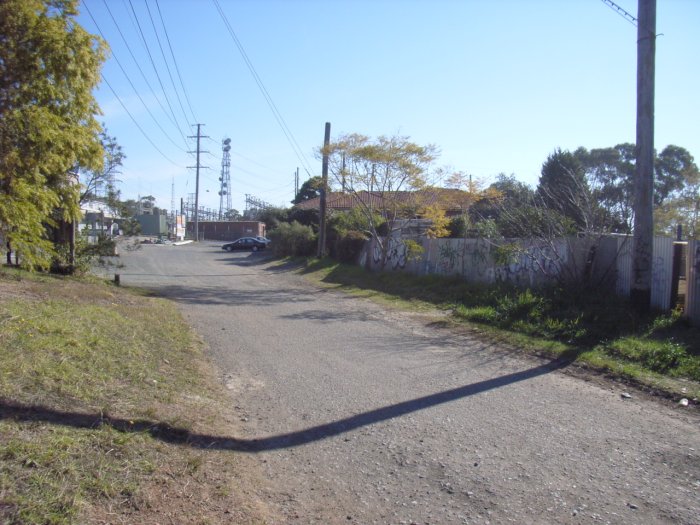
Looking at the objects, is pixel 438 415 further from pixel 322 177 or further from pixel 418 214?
pixel 322 177

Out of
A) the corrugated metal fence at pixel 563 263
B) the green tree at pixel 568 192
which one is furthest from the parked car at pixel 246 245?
the corrugated metal fence at pixel 563 263

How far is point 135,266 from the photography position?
29641mm

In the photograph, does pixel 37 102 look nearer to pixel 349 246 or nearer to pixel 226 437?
pixel 226 437

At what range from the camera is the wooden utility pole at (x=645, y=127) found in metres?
10.3

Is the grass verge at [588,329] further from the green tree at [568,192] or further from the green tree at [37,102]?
the green tree at [37,102]

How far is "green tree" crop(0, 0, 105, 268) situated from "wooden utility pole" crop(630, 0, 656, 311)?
9680 mm

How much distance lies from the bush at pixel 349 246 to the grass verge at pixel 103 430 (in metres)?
19.7

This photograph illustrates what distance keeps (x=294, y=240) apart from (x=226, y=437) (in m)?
31.6

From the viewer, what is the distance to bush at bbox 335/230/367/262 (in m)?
27.6

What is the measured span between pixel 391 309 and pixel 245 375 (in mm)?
7585

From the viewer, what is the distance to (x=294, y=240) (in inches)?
1436

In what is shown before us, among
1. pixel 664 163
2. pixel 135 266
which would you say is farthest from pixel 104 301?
pixel 664 163

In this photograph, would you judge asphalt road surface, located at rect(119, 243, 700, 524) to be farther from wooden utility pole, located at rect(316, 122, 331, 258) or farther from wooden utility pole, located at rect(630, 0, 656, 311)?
wooden utility pole, located at rect(316, 122, 331, 258)

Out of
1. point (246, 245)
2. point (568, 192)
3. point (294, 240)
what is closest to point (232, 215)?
point (246, 245)
